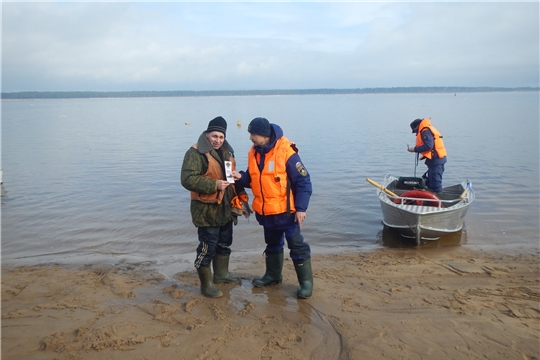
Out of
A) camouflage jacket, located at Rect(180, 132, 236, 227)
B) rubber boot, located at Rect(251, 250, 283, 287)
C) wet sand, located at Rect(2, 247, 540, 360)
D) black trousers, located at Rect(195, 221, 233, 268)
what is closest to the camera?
wet sand, located at Rect(2, 247, 540, 360)

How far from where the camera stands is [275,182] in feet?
14.5

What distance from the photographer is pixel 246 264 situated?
6449 mm

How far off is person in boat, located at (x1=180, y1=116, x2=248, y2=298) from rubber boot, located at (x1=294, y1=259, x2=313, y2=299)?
879 millimetres

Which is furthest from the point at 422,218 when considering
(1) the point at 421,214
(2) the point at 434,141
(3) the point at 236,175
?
(3) the point at 236,175

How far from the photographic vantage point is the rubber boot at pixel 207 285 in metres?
4.80

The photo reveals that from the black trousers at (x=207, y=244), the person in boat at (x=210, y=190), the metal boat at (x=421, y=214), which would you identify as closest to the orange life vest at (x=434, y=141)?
the metal boat at (x=421, y=214)

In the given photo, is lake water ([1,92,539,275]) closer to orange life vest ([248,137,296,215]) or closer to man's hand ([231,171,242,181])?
man's hand ([231,171,242,181])

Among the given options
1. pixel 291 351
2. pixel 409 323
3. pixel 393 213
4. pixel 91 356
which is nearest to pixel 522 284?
pixel 409 323

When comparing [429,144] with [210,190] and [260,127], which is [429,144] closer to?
[260,127]

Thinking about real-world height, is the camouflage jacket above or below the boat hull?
above

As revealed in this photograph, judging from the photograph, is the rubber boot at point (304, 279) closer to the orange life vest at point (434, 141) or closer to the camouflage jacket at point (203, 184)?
the camouflage jacket at point (203, 184)

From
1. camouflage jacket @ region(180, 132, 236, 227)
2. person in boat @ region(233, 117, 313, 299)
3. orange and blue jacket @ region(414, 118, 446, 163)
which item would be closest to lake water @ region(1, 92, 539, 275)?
orange and blue jacket @ region(414, 118, 446, 163)

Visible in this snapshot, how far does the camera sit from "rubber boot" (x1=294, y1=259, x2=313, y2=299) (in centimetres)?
475

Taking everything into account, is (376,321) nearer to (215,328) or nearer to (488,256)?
(215,328)
